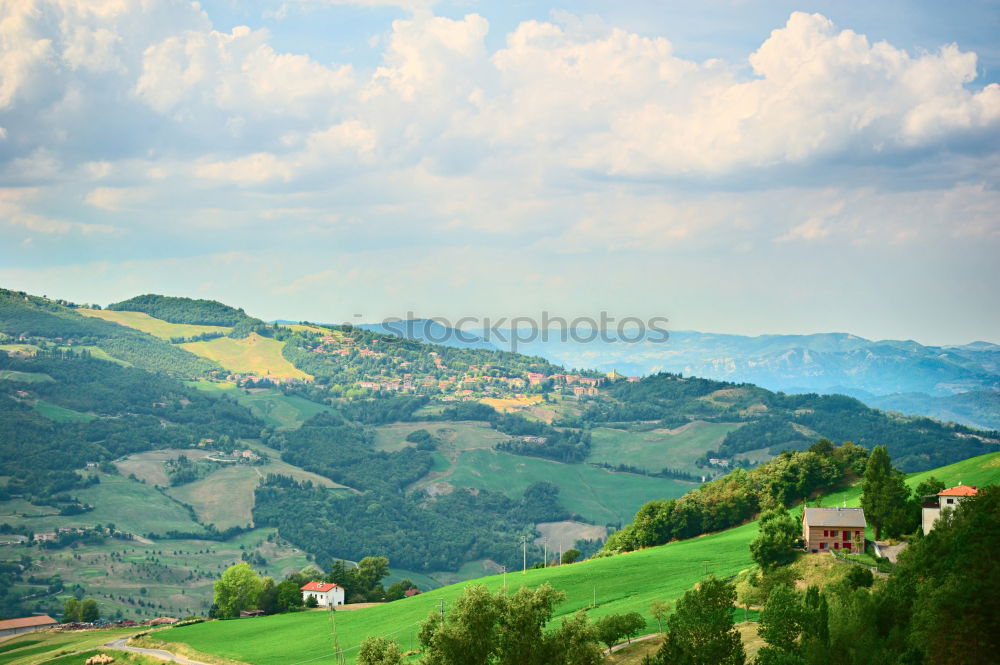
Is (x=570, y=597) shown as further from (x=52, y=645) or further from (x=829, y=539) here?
(x=52, y=645)

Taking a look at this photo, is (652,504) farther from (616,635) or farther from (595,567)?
(616,635)

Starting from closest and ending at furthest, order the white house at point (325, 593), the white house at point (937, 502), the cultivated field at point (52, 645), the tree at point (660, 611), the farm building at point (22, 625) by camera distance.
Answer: the tree at point (660, 611)
the white house at point (937, 502)
the cultivated field at point (52, 645)
the white house at point (325, 593)
the farm building at point (22, 625)

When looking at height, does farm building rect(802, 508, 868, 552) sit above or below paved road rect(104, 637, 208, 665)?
above

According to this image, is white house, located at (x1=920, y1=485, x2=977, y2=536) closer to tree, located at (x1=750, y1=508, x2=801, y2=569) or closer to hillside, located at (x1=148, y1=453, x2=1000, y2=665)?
tree, located at (x1=750, y1=508, x2=801, y2=569)

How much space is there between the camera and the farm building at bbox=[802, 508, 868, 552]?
218 feet

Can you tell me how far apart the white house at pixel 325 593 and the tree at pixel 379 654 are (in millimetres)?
64130

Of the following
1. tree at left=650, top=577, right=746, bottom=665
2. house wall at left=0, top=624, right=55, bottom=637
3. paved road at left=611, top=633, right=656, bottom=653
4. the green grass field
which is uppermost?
tree at left=650, top=577, right=746, bottom=665

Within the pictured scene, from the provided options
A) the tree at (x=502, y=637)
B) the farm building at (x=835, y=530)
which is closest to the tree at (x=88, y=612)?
the tree at (x=502, y=637)

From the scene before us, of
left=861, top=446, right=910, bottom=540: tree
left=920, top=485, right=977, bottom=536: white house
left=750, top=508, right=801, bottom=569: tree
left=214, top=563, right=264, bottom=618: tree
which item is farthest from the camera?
left=214, top=563, right=264, bottom=618: tree

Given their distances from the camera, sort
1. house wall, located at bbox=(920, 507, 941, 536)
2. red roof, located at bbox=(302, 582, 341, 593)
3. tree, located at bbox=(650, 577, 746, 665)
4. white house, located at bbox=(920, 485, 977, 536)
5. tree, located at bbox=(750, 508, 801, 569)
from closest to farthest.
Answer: tree, located at bbox=(650, 577, 746, 665), house wall, located at bbox=(920, 507, 941, 536), white house, located at bbox=(920, 485, 977, 536), tree, located at bbox=(750, 508, 801, 569), red roof, located at bbox=(302, 582, 341, 593)

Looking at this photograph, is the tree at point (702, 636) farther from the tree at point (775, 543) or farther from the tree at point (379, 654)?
the tree at point (775, 543)

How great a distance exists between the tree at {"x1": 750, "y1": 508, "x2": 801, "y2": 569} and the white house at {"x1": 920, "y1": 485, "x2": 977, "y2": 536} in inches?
338

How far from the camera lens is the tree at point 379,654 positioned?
45.5 m

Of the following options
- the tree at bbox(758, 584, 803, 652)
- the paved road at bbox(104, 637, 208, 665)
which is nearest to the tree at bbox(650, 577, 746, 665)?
the tree at bbox(758, 584, 803, 652)
